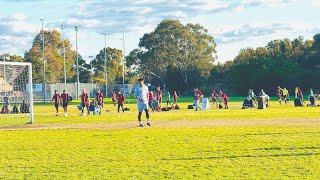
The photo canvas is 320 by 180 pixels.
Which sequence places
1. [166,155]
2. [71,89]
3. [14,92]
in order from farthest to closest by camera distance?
[71,89]
[14,92]
[166,155]

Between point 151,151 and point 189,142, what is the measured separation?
2.22 metres

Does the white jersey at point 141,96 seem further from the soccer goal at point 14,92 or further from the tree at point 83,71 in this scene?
the tree at point 83,71

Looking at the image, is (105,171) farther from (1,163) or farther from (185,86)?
(185,86)

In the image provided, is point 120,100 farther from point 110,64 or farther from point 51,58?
point 110,64

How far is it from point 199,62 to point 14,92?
237ft

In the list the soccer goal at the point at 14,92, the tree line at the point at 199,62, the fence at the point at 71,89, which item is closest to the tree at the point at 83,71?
the tree line at the point at 199,62

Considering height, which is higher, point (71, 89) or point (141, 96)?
point (71, 89)

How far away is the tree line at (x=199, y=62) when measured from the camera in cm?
8625

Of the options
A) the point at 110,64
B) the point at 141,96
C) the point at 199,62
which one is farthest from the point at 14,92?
the point at 110,64

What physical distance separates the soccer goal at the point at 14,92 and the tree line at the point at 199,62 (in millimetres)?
57368

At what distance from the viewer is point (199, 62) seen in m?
105

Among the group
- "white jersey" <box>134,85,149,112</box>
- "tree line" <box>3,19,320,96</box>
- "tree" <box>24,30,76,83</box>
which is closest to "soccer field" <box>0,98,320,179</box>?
"white jersey" <box>134,85,149,112</box>

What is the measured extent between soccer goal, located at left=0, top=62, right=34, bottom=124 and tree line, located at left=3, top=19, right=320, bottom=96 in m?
57.4

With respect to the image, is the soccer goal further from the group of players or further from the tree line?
the tree line
